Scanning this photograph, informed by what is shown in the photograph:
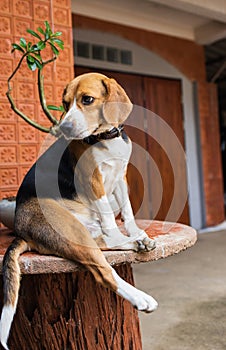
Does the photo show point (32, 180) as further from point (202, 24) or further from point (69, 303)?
point (202, 24)

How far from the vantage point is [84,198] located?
1280 millimetres

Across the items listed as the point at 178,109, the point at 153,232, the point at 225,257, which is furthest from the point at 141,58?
the point at 153,232

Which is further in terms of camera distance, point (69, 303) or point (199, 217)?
point (199, 217)

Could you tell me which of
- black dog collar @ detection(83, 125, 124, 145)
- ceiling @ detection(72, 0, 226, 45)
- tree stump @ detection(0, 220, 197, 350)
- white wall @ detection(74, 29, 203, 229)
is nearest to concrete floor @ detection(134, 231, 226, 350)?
tree stump @ detection(0, 220, 197, 350)

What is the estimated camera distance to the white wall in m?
4.50

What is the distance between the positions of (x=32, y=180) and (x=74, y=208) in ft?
0.64

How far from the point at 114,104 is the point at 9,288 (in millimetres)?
599

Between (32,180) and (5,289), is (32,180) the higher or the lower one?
the higher one

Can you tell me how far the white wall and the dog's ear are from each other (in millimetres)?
3300

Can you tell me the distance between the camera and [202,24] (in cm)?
524

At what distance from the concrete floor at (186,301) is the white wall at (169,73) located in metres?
1.38

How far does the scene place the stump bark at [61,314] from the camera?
1.36 meters

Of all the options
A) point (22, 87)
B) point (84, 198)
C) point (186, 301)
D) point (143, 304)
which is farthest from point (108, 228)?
point (186, 301)

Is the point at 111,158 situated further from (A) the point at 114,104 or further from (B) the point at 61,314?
(B) the point at 61,314
